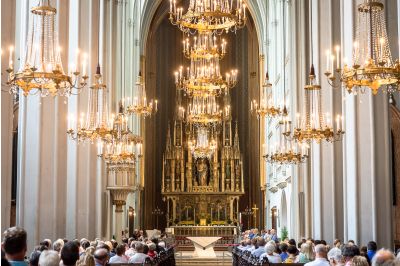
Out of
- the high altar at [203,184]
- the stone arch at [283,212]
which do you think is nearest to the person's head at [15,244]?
the stone arch at [283,212]

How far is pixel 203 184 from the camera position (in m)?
39.3

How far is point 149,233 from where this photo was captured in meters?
30.9

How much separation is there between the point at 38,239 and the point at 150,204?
26.1 meters

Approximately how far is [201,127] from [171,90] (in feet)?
36.4

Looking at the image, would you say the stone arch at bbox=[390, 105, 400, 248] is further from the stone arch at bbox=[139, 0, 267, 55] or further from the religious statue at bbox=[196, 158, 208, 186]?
the religious statue at bbox=[196, 158, 208, 186]

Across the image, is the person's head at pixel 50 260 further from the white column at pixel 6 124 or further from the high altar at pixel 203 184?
the high altar at pixel 203 184

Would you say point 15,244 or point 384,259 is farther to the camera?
point 384,259

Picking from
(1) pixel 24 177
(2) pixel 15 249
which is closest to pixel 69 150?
(1) pixel 24 177

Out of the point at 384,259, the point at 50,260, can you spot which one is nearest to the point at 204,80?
the point at 50,260

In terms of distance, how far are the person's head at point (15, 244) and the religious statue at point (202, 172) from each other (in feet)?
115

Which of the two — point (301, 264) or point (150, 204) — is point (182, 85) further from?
point (150, 204)

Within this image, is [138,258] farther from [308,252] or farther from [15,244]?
[15,244]

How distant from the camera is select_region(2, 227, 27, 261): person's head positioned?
14.0ft

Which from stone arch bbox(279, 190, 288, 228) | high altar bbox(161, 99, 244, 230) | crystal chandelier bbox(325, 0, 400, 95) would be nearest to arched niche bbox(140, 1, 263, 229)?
A: high altar bbox(161, 99, 244, 230)
